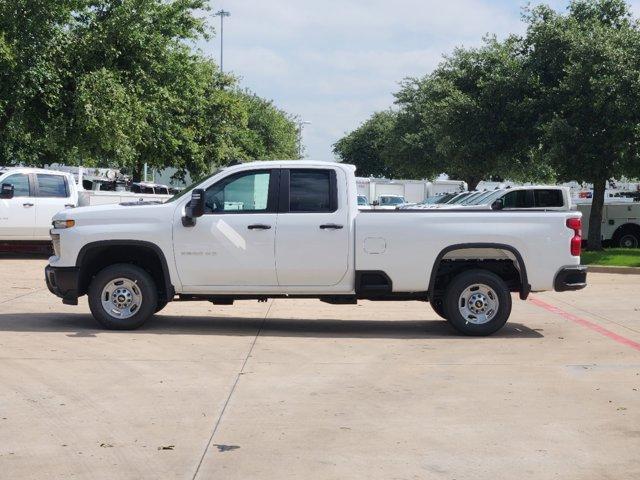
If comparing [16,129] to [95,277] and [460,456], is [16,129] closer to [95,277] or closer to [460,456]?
[95,277]

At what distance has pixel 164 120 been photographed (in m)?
34.0

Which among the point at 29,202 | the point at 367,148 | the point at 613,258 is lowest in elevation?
the point at 613,258

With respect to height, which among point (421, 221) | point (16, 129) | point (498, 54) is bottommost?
point (421, 221)

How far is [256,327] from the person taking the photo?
1245cm

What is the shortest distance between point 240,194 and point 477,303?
9.90 feet

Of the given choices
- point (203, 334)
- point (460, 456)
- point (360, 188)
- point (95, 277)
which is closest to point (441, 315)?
point (203, 334)

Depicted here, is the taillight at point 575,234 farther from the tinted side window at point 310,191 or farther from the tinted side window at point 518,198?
the tinted side window at point 518,198

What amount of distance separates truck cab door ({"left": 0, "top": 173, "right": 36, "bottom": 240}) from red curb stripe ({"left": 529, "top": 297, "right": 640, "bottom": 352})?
11691 mm

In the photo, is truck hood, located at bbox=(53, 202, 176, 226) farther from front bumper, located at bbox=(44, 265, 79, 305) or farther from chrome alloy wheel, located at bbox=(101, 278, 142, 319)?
chrome alloy wheel, located at bbox=(101, 278, 142, 319)

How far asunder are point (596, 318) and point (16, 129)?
774 inches

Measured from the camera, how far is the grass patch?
75.3 ft

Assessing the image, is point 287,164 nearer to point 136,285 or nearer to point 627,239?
point 136,285

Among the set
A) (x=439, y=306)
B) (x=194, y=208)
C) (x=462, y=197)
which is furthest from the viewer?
(x=462, y=197)

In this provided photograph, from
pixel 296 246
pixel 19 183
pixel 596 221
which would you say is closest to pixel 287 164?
pixel 296 246
